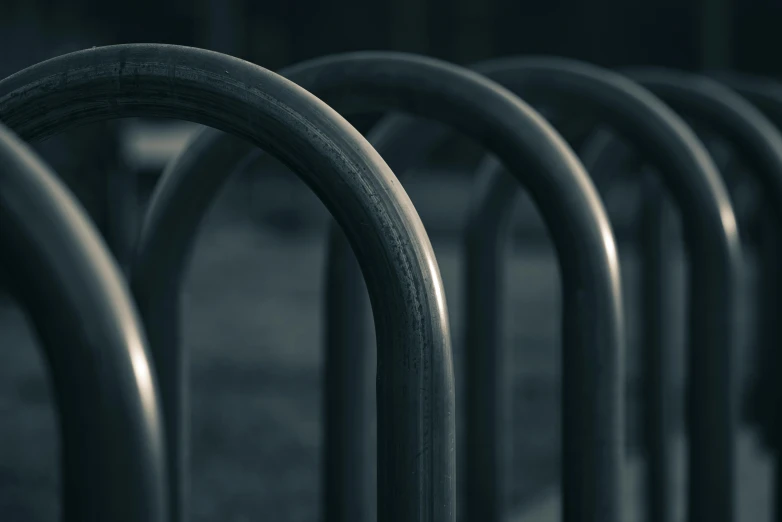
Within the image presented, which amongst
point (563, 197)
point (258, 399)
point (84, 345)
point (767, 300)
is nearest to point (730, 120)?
point (563, 197)

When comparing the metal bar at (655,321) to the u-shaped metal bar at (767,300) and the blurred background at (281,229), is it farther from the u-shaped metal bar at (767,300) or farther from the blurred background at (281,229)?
the blurred background at (281,229)

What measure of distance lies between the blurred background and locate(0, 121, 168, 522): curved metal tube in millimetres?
333

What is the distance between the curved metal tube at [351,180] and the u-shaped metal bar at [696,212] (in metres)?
0.42

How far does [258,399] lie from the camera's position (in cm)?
328

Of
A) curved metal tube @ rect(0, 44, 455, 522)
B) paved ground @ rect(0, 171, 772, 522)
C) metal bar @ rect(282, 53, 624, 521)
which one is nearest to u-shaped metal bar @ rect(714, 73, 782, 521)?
paved ground @ rect(0, 171, 772, 522)

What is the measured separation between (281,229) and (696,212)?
8391 millimetres

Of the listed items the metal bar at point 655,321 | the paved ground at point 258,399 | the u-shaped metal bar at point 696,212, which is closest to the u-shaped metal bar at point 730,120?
the u-shaped metal bar at point 696,212

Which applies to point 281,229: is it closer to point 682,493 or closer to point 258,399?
point 258,399

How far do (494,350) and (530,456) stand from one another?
A: 152cm

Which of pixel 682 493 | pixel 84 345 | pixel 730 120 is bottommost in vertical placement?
pixel 682 493

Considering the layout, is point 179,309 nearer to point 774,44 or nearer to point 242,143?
point 242,143

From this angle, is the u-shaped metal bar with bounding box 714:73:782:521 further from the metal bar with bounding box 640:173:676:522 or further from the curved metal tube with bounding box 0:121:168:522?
the curved metal tube with bounding box 0:121:168:522

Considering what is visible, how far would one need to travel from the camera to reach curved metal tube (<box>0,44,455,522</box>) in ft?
2.01

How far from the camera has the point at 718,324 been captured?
1.06m
